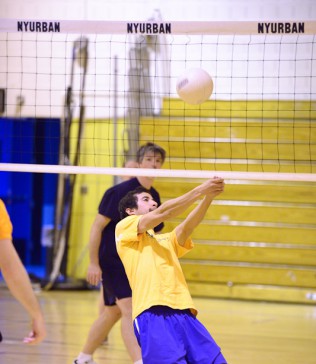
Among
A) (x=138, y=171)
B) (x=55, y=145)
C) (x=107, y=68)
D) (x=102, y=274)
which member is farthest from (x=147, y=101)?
(x=138, y=171)

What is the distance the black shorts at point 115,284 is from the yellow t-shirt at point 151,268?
119 cm

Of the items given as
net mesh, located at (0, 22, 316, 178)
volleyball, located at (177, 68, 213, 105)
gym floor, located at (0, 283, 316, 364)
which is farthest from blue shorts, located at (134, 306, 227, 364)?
net mesh, located at (0, 22, 316, 178)

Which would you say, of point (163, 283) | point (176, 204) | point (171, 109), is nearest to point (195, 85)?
point (176, 204)

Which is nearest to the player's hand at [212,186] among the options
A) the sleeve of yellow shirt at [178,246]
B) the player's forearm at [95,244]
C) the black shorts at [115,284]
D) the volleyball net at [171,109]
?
the sleeve of yellow shirt at [178,246]

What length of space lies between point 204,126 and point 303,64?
2.14 m

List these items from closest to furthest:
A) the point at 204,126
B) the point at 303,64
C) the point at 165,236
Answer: the point at 165,236 < the point at 204,126 < the point at 303,64

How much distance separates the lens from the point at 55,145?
11680 millimetres

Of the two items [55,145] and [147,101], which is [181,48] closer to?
[147,101]

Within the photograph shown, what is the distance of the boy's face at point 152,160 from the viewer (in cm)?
566

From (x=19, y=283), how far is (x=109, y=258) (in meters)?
2.39

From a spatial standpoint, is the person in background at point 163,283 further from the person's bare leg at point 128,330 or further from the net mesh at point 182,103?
→ the net mesh at point 182,103

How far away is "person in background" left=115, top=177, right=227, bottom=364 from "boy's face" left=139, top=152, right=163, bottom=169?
1.29 meters

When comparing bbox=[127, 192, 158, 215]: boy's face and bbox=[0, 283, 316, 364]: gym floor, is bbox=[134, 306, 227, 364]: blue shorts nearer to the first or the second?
bbox=[127, 192, 158, 215]: boy's face

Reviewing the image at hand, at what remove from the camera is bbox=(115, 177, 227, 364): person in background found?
153 inches
